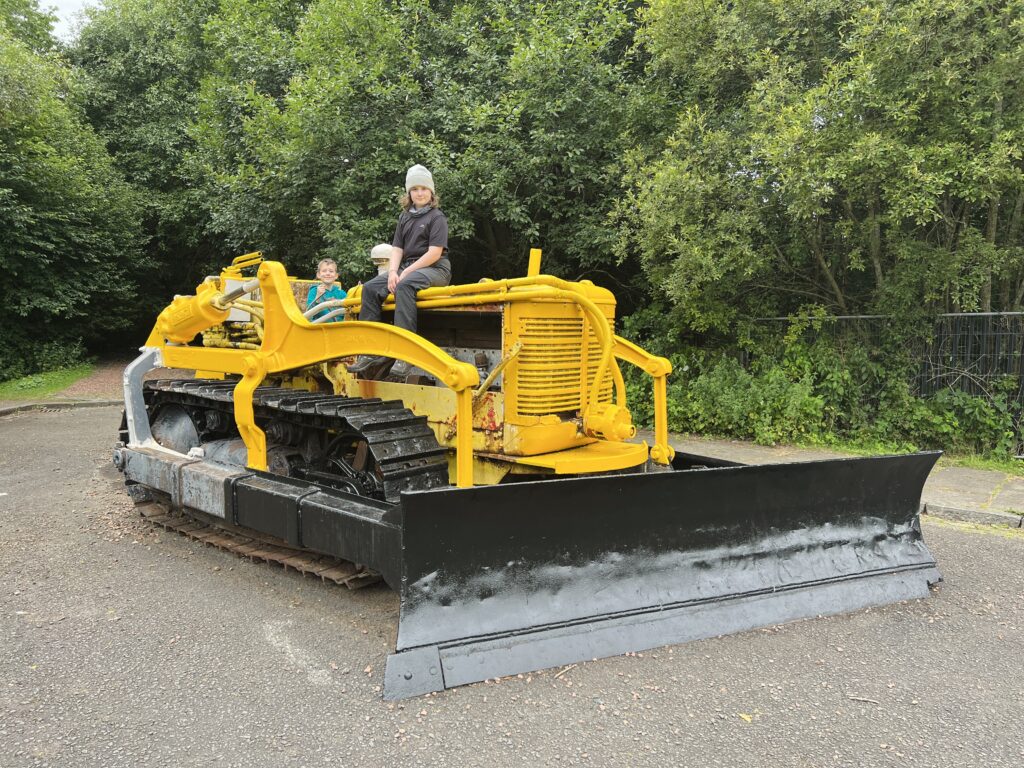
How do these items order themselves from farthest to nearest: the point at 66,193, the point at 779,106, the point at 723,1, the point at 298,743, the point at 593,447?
the point at 66,193 → the point at 723,1 → the point at 779,106 → the point at 593,447 → the point at 298,743

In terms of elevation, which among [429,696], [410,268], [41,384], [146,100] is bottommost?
[41,384]

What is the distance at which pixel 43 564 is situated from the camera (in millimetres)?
4645

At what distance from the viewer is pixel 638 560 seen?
3.53 meters

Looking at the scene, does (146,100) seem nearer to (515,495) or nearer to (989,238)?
(989,238)

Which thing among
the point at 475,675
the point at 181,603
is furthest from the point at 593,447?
the point at 181,603

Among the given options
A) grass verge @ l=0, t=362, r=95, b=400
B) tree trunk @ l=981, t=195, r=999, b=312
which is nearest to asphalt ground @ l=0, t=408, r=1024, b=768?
tree trunk @ l=981, t=195, r=999, b=312

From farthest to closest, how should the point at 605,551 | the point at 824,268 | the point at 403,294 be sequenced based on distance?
the point at 824,268 → the point at 403,294 → the point at 605,551

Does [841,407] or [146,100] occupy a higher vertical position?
[146,100]

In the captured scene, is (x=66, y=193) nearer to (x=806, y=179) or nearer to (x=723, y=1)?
(x=723, y=1)

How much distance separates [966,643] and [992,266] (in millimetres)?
5358

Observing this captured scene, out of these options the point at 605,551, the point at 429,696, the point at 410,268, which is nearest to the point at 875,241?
the point at 410,268

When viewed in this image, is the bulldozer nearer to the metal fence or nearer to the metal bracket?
the metal bracket

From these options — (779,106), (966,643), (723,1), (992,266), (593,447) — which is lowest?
(966,643)

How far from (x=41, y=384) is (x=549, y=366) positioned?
1552 centimetres
